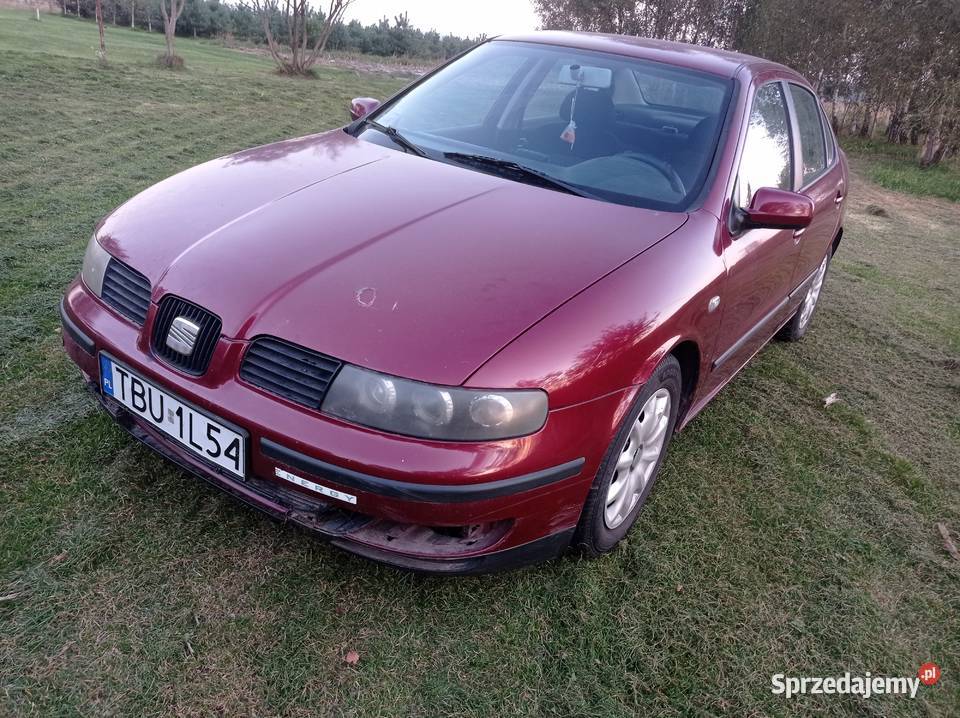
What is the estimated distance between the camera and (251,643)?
6.11ft

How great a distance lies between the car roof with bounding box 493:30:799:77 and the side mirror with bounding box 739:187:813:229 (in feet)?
2.18

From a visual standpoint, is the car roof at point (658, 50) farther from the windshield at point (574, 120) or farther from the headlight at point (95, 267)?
the headlight at point (95, 267)

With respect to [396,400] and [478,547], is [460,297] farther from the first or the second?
[478,547]

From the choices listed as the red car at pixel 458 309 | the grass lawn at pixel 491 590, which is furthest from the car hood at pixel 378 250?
the grass lawn at pixel 491 590

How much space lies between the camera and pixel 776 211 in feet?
8.27

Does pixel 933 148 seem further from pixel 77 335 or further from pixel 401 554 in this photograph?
pixel 77 335

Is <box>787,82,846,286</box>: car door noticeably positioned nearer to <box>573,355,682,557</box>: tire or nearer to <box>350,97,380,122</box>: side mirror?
<box>573,355,682,557</box>: tire

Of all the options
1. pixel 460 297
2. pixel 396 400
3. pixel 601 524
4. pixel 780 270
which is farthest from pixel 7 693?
pixel 780 270

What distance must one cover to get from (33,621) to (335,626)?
0.76m

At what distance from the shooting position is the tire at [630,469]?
6.77ft

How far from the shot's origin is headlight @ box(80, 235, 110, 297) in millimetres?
2227

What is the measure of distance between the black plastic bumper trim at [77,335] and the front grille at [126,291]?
4.9 inches

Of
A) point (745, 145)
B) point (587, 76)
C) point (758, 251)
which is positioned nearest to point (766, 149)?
point (745, 145)

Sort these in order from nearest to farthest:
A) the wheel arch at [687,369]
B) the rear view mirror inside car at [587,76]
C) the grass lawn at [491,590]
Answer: the grass lawn at [491,590]
the wheel arch at [687,369]
the rear view mirror inside car at [587,76]
